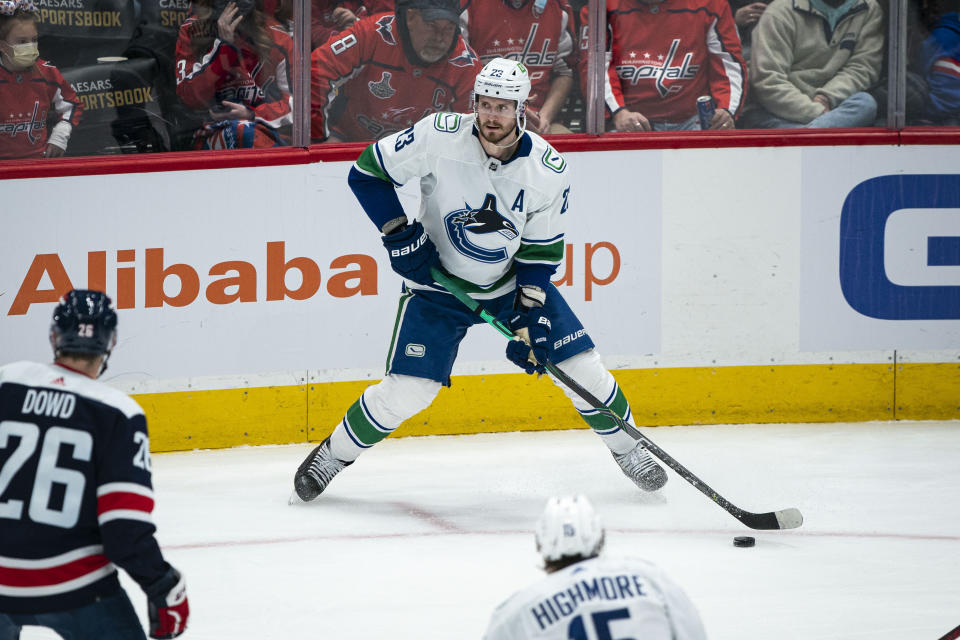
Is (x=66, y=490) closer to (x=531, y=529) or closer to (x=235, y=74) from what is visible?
(x=531, y=529)

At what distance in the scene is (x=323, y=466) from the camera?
432 cm

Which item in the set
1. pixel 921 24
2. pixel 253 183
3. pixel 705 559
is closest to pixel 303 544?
pixel 705 559

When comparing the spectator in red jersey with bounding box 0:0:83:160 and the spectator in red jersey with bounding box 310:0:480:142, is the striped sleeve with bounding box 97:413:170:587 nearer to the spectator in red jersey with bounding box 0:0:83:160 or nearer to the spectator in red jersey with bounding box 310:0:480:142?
the spectator in red jersey with bounding box 0:0:83:160

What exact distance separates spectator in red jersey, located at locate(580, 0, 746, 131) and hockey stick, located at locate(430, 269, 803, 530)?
1.49 m

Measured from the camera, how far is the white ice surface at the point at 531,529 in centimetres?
332

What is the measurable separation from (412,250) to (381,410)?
1.70ft

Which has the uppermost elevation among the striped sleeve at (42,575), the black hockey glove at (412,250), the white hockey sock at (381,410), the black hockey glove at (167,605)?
the black hockey glove at (412,250)

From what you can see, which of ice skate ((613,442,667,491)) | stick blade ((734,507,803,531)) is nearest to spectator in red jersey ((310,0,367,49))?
ice skate ((613,442,667,491))

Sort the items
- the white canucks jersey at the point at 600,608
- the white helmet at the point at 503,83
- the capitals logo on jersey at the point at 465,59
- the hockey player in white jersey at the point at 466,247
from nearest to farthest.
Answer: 1. the white canucks jersey at the point at 600,608
2. the white helmet at the point at 503,83
3. the hockey player in white jersey at the point at 466,247
4. the capitals logo on jersey at the point at 465,59

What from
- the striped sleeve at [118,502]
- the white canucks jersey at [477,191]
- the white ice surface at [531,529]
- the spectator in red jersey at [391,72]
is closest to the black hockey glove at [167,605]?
the striped sleeve at [118,502]

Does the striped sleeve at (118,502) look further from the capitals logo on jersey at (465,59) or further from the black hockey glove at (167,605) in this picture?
the capitals logo on jersey at (465,59)

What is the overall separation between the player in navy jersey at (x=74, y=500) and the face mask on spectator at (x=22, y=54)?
116 inches

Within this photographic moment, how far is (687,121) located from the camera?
17.8ft

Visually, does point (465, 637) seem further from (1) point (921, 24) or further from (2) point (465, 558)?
(1) point (921, 24)
